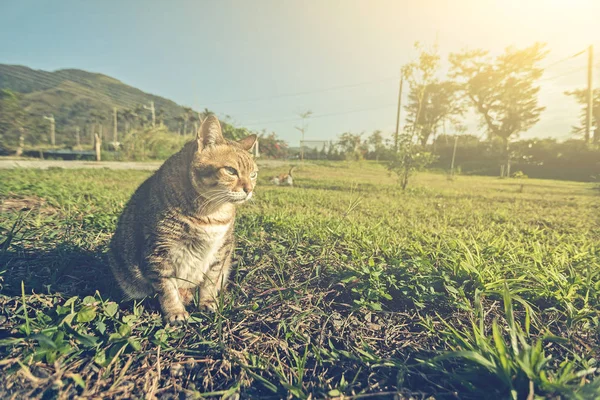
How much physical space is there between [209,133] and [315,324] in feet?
4.30

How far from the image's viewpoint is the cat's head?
65.7 inches

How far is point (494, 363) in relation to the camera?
2.94 ft

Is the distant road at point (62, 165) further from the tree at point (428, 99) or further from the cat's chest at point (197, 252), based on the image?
the cat's chest at point (197, 252)

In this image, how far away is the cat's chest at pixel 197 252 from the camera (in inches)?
61.0

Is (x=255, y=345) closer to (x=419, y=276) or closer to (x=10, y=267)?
(x=419, y=276)

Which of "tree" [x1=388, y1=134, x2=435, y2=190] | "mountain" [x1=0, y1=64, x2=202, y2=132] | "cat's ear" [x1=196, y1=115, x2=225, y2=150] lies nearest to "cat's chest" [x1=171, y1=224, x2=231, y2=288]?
"cat's ear" [x1=196, y1=115, x2=225, y2=150]

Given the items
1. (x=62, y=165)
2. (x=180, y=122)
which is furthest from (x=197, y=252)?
(x=180, y=122)

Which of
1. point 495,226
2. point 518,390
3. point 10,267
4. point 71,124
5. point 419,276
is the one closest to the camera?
point 518,390

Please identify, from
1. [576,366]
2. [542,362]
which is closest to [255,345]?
[542,362]

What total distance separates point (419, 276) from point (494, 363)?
639 mm

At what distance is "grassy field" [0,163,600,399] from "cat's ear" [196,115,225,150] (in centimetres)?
82

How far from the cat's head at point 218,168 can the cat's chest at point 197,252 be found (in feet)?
0.68

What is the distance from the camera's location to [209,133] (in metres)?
1.73

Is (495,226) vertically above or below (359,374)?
above
